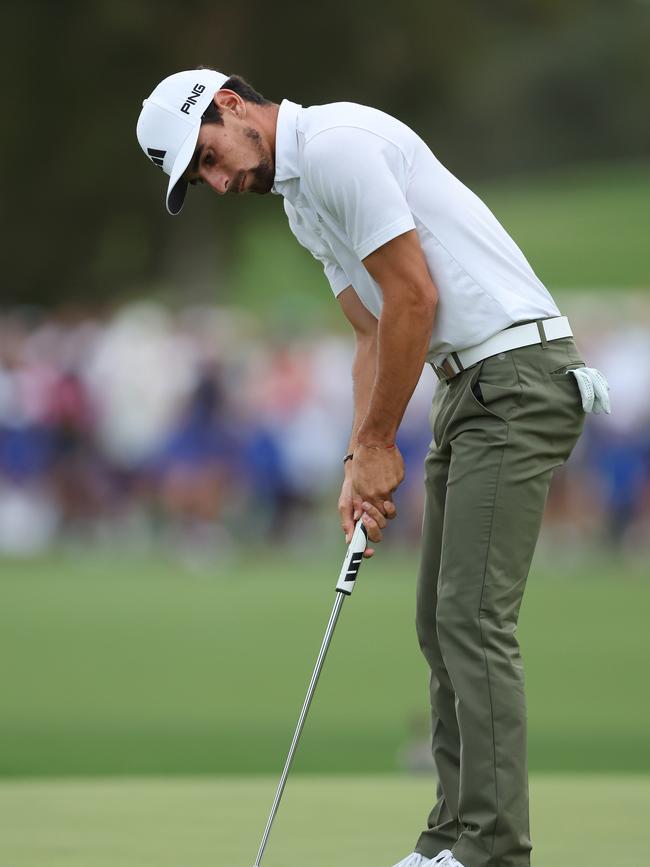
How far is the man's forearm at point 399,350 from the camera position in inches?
174

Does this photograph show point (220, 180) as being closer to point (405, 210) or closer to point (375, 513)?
point (405, 210)

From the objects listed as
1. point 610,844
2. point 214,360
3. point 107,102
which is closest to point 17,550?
point 214,360

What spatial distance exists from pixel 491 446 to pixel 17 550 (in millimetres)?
14347

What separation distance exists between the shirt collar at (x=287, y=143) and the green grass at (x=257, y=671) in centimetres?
373

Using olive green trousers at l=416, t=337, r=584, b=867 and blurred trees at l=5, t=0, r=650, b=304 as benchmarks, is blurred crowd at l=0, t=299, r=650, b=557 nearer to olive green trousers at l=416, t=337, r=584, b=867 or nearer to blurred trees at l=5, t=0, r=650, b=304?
olive green trousers at l=416, t=337, r=584, b=867

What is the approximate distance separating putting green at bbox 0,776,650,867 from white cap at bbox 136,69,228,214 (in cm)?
178

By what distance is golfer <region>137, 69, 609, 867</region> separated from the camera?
4.42 meters

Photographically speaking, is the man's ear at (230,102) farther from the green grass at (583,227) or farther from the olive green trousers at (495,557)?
the green grass at (583,227)

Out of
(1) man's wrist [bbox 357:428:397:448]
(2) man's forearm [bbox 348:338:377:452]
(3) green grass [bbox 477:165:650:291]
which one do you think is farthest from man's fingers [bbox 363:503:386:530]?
(3) green grass [bbox 477:165:650:291]

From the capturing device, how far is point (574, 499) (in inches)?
707

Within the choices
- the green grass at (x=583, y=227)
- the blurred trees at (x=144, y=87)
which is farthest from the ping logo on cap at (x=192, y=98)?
the green grass at (x=583, y=227)

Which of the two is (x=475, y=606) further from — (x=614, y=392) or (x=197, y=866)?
(x=614, y=392)

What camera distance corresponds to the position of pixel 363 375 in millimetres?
5074

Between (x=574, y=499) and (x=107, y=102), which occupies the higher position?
(x=107, y=102)
